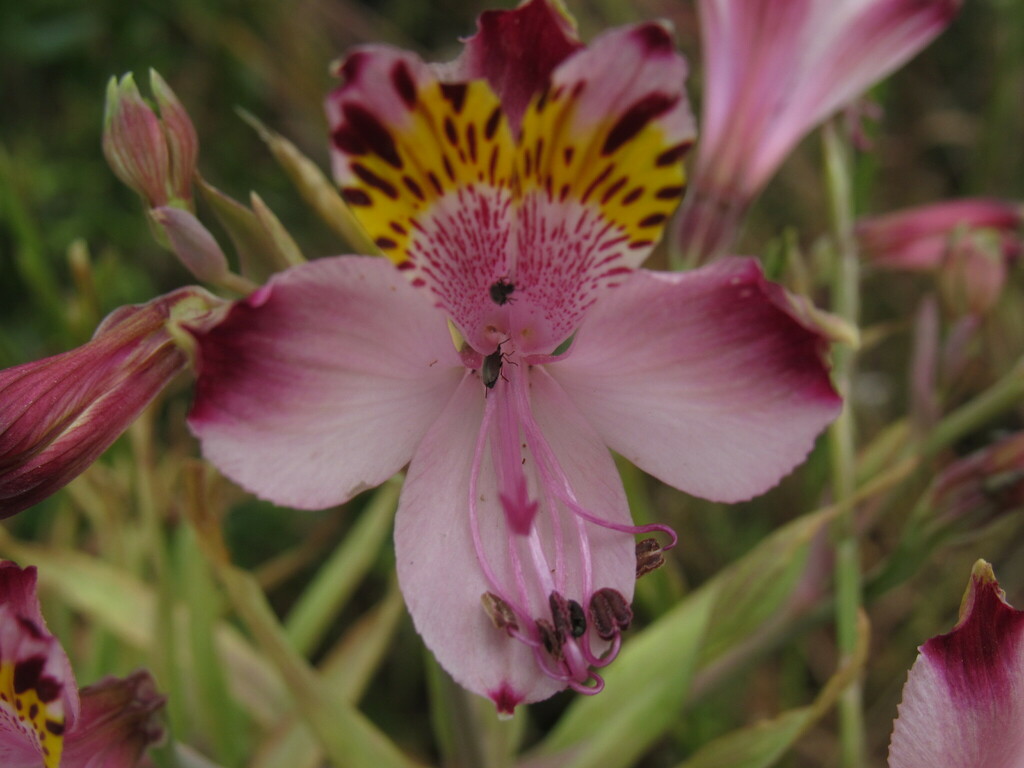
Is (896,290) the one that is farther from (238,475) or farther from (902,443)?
(238,475)

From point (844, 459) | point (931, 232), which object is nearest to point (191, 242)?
point (844, 459)

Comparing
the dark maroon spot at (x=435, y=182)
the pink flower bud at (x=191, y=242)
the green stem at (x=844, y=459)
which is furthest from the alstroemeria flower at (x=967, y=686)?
the pink flower bud at (x=191, y=242)

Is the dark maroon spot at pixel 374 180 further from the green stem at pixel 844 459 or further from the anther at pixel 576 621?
the green stem at pixel 844 459

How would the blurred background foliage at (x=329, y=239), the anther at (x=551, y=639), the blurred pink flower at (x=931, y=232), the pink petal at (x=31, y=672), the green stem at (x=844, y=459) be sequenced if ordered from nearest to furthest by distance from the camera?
the pink petal at (x=31, y=672) → the anther at (x=551, y=639) → the green stem at (x=844, y=459) → the blurred pink flower at (x=931, y=232) → the blurred background foliage at (x=329, y=239)

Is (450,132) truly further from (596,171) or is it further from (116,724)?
(116,724)

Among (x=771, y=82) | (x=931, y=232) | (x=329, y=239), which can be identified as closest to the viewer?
(x=771, y=82)

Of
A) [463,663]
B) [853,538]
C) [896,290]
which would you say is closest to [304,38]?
[896,290]
